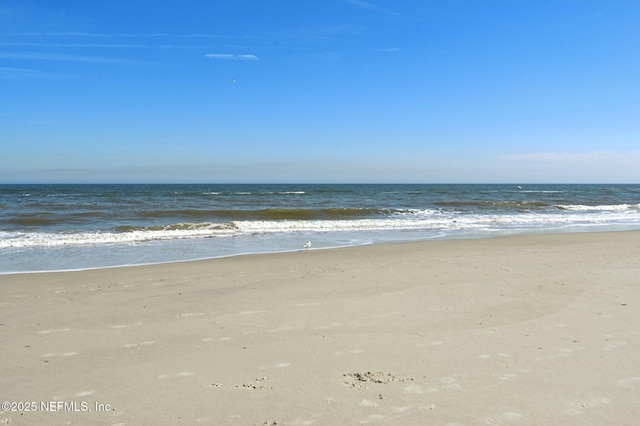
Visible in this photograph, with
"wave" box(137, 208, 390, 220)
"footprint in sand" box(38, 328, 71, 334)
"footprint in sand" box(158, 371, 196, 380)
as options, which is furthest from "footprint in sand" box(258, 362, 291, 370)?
"wave" box(137, 208, 390, 220)

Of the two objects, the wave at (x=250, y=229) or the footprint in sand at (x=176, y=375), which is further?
the wave at (x=250, y=229)

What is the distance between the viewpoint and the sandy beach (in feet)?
10.9

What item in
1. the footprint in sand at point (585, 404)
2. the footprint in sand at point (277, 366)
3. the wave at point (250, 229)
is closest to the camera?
the footprint in sand at point (585, 404)

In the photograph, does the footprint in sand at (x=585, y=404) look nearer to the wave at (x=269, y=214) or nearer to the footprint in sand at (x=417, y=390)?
the footprint in sand at (x=417, y=390)

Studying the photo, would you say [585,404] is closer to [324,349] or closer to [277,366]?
[324,349]

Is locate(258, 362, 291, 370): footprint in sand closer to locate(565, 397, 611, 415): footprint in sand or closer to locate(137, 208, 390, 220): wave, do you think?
locate(565, 397, 611, 415): footprint in sand

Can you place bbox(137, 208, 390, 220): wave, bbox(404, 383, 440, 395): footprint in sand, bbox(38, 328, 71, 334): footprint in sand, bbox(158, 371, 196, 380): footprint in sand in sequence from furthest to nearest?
1. bbox(137, 208, 390, 220): wave
2. bbox(38, 328, 71, 334): footprint in sand
3. bbox(158, 371, 196, 380): footprint in sand
4. bbox(404, 383, 440, 395): footprint in sand

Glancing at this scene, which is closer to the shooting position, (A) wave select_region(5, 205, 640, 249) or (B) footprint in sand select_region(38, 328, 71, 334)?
(B) footprint in sand select_region(38, 328, 71, 334)

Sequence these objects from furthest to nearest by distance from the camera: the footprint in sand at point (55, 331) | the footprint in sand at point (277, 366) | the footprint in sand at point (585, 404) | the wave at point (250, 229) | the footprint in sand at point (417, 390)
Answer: the wave at point (250, 229) → the footprint in sand at point (55, 331) → the footprint in sand at point (277, 366) → the footprint in sand at point (417, 390) → the footprint in sand at point (585, 404)

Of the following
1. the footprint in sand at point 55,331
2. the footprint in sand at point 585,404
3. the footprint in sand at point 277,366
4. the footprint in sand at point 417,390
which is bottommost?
the footprint in sand at point 55,331

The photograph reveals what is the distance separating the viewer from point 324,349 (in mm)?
4500

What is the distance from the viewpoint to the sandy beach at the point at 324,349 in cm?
332

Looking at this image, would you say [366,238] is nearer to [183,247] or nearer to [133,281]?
[183,247]

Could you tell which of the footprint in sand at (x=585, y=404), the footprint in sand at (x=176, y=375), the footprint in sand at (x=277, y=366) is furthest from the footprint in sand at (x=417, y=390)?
the footprint in sand at (x=176, y=375)
